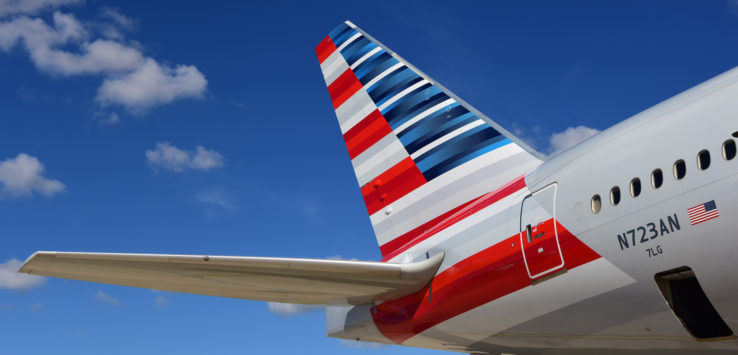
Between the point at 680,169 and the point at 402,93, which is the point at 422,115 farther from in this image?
the point at 680,169

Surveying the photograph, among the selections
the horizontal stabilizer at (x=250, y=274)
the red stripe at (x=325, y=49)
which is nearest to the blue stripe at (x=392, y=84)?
the red stripe at (x=325, y=49)

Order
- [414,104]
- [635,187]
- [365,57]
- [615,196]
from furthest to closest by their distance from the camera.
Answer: [365,57], [414,104], [615,196], [635,187]

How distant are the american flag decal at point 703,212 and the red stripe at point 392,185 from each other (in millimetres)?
5548

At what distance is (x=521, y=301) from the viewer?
733cm

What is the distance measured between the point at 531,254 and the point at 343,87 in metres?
7.19

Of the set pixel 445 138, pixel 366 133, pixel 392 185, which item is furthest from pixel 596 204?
pixel 366 133

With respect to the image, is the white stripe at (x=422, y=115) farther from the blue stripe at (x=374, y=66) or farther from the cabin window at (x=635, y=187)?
the cabin window at (x=635, y=187)

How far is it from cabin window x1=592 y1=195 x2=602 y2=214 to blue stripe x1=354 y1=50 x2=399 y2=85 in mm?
6601

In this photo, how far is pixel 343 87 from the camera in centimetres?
1344

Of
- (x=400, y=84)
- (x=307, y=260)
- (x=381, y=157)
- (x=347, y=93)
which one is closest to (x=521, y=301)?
(x=307, y=260)

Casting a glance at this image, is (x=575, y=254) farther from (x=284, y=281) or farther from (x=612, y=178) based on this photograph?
(x=284, y=281)

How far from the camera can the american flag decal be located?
5438 millimetres

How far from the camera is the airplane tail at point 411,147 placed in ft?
33.4

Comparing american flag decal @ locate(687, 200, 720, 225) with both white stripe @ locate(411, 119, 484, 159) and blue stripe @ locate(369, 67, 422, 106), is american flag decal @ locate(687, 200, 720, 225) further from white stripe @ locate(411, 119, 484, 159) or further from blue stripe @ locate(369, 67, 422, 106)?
blue stripe @ locate(369, 67, 422, 106)
